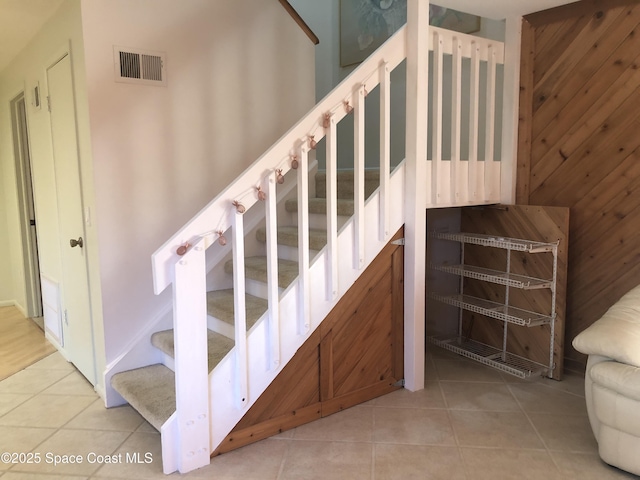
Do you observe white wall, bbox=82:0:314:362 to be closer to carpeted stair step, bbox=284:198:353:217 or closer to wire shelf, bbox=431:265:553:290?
carpeted stair step, bbox=284:198:353:217

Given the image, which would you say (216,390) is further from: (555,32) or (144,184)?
(555,32)

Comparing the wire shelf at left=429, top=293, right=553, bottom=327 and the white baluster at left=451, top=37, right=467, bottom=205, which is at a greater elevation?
the white baluster at left=451, top=37, right=467, bottom=205

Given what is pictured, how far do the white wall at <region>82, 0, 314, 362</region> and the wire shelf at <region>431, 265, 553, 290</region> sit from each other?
155cm

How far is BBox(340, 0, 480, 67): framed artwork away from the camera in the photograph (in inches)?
156

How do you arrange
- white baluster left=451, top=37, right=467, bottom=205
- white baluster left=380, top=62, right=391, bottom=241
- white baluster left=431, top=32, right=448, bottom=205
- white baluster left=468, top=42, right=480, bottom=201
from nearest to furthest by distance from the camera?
white baluster left=380, top=62, right=391, bottom=241, white baluster left=431, top=32, right=448, bottom=205, white baluster left=451, top=37, right=467, bottom=205, white baluster left=468, top=42, right=480, bottom=201

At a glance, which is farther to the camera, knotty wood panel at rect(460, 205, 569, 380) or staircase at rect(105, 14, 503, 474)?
knotty wood panel at rect(460, 205, 569, 380)

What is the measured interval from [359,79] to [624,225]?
1.74 m

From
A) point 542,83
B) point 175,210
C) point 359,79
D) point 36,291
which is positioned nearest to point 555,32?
point 542,83

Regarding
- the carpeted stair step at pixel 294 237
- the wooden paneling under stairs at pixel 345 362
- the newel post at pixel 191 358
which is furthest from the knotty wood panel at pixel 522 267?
the newel post at pixel 191 358

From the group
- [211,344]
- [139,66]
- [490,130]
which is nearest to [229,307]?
[211,344]

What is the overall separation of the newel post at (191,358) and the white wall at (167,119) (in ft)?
3.10

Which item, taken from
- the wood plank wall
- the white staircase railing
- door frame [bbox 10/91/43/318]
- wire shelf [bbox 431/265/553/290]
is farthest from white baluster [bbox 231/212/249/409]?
door frame [bbox 10/91/43/318]

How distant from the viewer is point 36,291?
457 cm

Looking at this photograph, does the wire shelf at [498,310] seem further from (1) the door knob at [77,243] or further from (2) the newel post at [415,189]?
(1) the door knob at [77,243]
